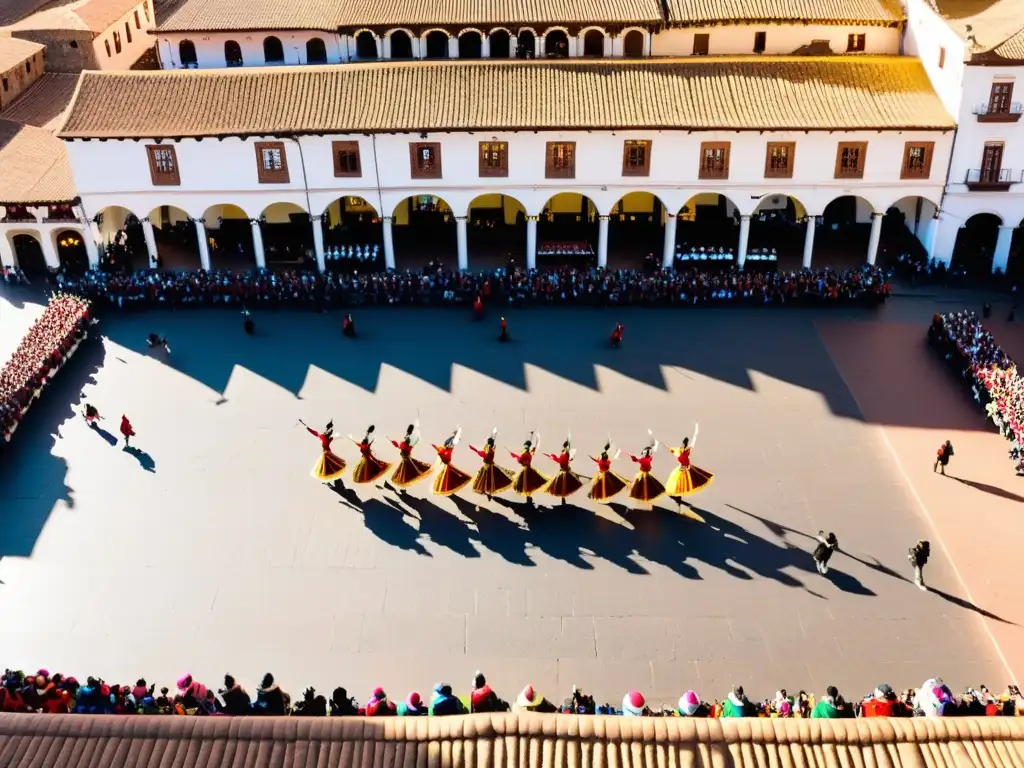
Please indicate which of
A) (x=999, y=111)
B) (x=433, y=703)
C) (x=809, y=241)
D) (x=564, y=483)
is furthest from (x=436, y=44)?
(x=433, y=703)

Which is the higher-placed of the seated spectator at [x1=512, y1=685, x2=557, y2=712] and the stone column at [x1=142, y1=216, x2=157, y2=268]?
the seated spectator at [x1=512, y1=685, x2=557, y2=712]

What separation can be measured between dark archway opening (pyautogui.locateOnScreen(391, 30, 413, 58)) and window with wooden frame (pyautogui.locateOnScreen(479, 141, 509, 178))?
7.59 m

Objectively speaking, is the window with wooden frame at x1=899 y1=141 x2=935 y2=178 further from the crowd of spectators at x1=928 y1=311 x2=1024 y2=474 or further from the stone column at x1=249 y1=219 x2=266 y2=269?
the stone column at x1=249 y1=219 x2=266 y2=269

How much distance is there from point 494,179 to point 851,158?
42.8 feet

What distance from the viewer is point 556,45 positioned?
42.7 meters

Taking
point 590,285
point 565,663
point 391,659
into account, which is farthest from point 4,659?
point 590,285

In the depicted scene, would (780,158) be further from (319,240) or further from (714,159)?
(319,240)

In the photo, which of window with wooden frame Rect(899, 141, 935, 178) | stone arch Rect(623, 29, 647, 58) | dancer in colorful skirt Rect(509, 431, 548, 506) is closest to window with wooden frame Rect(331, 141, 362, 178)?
stone arch Rect(623, 29, 647, 58)

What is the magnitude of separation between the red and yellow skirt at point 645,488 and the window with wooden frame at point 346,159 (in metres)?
18.5

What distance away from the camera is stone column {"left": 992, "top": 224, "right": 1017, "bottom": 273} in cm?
3912

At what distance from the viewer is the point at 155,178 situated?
38.6 m

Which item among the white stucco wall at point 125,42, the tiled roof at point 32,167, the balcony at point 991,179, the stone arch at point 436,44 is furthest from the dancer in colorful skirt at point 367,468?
the white stucco wall at point 125,42

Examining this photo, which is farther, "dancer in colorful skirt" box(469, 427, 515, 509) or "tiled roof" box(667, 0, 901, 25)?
"tiled roof" box(667, 0, 901, 25)

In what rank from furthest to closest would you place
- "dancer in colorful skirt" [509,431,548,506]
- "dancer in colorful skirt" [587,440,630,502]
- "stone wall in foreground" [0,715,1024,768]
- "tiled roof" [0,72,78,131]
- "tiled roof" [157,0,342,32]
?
"tiled roof" [0,72,78,131] → "tiled roof" [157,0,342,32] → "dancer in colorful skirt" [509,431,548,506] → "dancer in colorful skirt" [587,440,630,502] → "stone wall in foreground" [0,715,1024,768]
